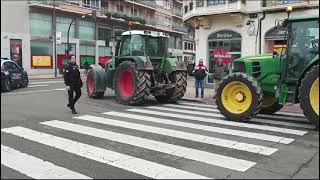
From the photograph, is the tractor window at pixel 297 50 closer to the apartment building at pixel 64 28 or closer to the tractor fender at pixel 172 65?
the tractor fender at pixel 172 65

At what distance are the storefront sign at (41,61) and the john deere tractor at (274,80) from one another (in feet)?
105

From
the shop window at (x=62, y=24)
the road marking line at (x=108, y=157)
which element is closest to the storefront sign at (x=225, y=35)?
the road marking line at (x=108, y=157)

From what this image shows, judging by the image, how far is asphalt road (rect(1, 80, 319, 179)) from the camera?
227 inches

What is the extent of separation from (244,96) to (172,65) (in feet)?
15.1

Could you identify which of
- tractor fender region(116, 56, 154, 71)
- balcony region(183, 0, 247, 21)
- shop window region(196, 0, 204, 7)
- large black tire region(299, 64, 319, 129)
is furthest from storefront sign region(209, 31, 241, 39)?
large black tire region(299, 64, 319, 129)

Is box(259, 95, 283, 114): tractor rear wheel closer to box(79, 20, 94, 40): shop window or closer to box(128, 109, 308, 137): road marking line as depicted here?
box(128, 109, 308, 137): road marking line

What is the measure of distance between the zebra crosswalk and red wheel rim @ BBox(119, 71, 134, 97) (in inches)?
95.8

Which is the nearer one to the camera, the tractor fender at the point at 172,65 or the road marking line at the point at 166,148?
the road marking line at the point at 166,148

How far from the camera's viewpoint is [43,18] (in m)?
41.0

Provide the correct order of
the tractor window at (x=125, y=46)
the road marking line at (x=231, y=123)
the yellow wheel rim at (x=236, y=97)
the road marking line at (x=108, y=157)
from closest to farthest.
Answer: the road marking line at (x=108, y=157) < the road marking line at (x=231, y=123) < the yellow wheel rim at (x=236, y=97) < the tractor window at (x=125, y=46)

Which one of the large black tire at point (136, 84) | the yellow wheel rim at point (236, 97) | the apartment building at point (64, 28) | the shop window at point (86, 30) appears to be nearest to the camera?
the yellow wheel rim at point (236, 97)

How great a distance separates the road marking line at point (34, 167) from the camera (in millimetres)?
5619

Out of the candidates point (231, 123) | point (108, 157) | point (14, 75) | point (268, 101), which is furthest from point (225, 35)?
point (108, 157)

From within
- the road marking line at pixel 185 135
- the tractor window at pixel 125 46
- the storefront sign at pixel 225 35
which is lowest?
the road marking line at pixel 185 135
